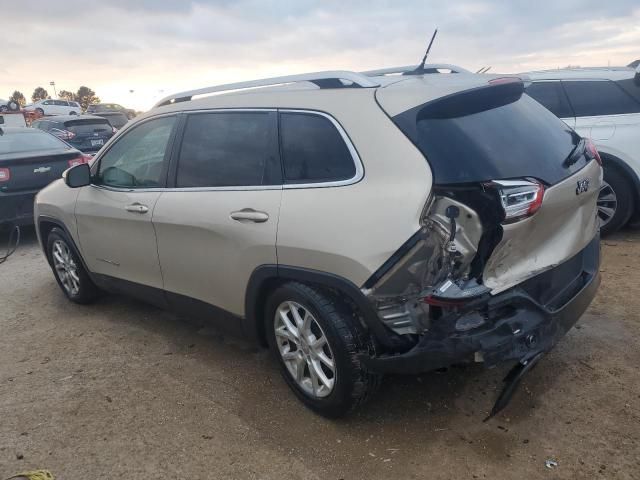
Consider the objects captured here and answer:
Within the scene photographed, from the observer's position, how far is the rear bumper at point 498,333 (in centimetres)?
253

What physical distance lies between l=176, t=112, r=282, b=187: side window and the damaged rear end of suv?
29.3 inches

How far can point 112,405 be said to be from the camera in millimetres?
3406

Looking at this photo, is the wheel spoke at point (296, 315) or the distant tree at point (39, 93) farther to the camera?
the distant tree at point (39, 93)

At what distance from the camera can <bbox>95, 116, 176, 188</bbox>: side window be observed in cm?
388

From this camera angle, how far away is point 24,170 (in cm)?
721

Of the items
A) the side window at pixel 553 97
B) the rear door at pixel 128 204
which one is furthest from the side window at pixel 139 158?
the side window at pixel 553 97

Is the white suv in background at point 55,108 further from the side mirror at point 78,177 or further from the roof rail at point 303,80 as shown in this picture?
the roof rail at point 303,80

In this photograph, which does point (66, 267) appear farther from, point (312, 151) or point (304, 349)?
point (312, 151)

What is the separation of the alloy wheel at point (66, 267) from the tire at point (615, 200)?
203 inches

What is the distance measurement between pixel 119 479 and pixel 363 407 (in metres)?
1.32

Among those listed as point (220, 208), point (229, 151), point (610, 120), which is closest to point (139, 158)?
point (229, 151)

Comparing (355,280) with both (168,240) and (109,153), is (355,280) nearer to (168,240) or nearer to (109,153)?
(168,240)

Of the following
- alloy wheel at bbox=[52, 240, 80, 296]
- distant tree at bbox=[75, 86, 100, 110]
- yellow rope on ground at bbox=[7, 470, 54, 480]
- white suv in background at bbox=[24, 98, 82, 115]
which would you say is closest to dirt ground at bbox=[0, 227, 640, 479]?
yellow rope on ground at bbox=[7, 470, 54, 480]

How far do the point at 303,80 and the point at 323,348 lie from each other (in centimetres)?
151
